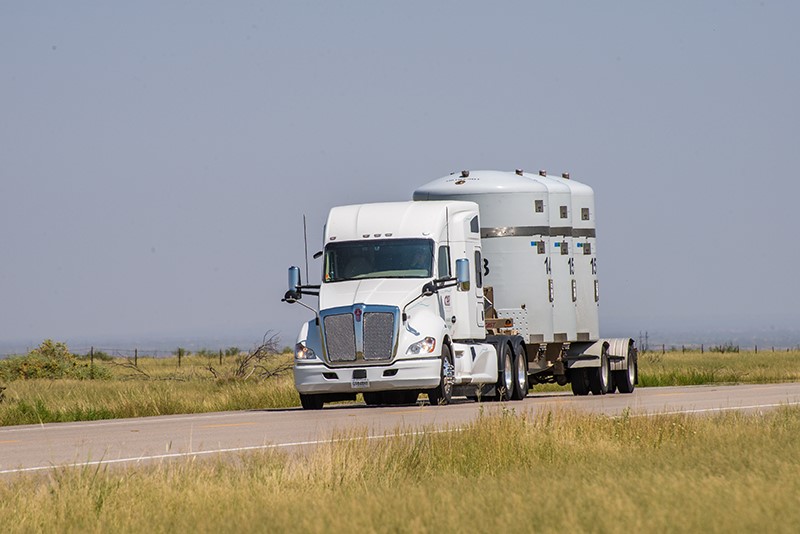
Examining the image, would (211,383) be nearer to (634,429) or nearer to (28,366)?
(634,429)

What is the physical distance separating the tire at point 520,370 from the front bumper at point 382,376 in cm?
355

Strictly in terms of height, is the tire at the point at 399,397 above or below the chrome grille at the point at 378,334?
below

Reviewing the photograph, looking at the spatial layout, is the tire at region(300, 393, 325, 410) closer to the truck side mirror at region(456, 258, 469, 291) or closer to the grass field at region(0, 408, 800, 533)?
the truck side mirror at region(456, 258, 469, 291)

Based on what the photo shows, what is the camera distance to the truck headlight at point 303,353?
2686cm

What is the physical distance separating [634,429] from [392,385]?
1049 centimetres

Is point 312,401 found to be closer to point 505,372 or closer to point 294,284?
point 294,284

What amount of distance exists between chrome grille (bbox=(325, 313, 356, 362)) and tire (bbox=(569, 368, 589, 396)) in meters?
8.39

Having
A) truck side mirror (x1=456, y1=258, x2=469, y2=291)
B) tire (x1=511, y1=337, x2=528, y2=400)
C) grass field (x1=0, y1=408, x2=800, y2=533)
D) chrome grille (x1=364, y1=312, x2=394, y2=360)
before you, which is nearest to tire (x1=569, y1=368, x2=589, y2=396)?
tire (x1=511, y1=337, x2=528, y2=400)

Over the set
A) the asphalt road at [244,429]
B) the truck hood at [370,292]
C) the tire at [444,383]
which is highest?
the truck hood at [370,292]

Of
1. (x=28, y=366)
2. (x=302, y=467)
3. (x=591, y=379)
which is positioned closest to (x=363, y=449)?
(x=302, y=467)

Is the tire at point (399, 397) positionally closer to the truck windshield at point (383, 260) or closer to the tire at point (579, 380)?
the truck windshield at point (383, 260)

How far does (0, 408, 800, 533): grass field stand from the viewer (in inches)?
369

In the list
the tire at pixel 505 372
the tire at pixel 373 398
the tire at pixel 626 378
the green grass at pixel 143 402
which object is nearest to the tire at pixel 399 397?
the tire at pixel 373 398

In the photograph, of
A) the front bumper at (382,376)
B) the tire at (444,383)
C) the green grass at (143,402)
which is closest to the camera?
the front bumper at (382,376)
